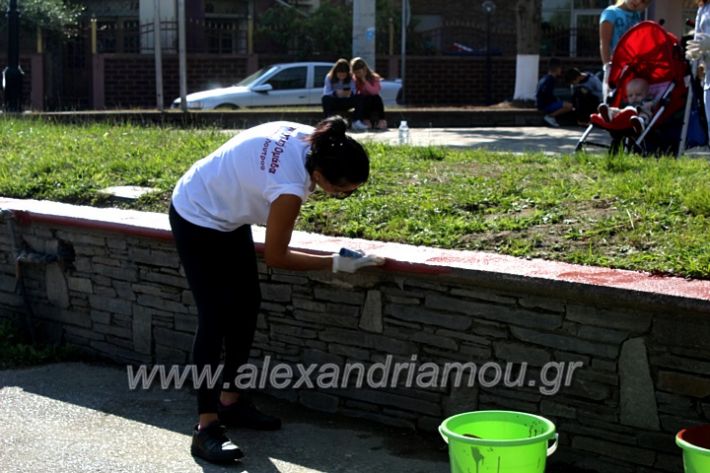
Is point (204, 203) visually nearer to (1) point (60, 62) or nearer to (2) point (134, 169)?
(2) point (134, 169)

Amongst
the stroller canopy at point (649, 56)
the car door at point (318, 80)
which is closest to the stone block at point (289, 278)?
the stroller canopy at point (649, 56)

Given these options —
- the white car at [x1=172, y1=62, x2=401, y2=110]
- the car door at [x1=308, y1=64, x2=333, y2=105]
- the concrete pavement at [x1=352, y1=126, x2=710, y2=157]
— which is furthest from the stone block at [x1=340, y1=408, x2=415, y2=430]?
the car door at [x1=308, y1=64, x2=333, y2=105]

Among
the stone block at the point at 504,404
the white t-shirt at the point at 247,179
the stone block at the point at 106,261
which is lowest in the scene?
the stone block at the point at 504,404

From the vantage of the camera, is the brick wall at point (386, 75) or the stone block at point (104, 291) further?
the brick wall at point (386, 75)

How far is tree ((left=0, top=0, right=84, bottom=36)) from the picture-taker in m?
25.6

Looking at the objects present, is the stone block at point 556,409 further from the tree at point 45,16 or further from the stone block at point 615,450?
the tree at point 45,16

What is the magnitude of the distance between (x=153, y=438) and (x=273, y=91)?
56.4 feet

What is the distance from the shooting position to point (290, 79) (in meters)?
22.1

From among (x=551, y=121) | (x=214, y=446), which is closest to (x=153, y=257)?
(x=214, y=446)

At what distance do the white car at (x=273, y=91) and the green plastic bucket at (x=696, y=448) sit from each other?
57.9ft

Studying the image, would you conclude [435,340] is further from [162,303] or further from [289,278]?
[162,303]

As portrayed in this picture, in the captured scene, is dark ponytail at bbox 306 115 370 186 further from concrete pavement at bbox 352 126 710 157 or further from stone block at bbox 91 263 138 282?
concrete pavement at bbox 352 126 710 157

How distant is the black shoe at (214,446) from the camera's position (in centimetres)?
462

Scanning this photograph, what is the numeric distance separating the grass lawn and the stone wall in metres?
0.32
